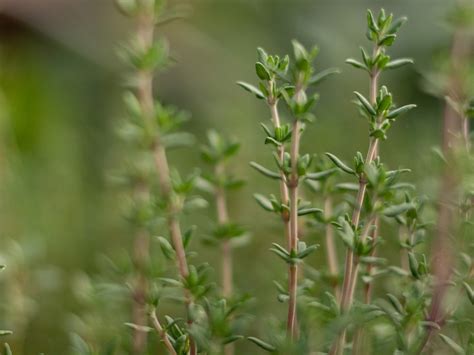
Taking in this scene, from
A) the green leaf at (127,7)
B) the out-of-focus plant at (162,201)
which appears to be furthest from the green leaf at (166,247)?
the green leaf at (127,7)

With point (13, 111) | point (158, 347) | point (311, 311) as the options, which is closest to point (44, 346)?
point (158, 347)

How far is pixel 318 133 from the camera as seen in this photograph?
1.15 m

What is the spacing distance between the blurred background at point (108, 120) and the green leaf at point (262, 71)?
0.61 feet

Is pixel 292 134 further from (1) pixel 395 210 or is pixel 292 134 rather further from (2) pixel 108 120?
(2) pixel 108 120

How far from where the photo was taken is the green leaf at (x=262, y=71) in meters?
0.48

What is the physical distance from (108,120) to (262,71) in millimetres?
1022

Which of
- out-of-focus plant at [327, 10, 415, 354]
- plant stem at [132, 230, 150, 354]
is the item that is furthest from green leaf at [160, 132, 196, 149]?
out-of-focus plant at [327, 10, 415, 354]

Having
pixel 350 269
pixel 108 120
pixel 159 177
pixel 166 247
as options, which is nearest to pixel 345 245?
pixel 350 269

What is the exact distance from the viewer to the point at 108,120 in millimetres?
1464

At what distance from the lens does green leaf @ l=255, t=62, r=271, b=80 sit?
477 mm

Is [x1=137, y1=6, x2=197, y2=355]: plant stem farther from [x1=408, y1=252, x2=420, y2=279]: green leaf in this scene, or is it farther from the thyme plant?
[x1=408, y1=252, x2=420, y2=279]: green leaf

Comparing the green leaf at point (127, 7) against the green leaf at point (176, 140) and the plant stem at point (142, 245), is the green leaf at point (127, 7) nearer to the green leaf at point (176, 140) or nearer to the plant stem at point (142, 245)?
the plant stem at point (142, 245)

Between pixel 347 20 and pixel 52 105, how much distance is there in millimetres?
673

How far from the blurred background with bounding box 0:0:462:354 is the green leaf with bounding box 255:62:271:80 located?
7.3 inches
